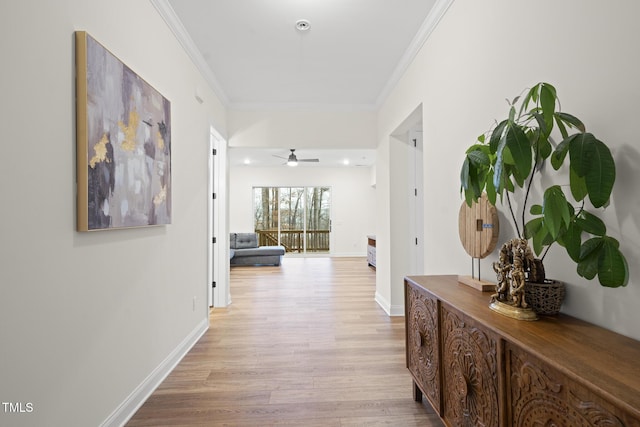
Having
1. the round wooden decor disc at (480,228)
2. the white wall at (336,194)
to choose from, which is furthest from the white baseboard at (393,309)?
the white wall at (336,194)

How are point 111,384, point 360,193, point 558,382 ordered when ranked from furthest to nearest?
point 360,193
point 111,384
point 558,382

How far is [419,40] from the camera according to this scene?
2.80 metres

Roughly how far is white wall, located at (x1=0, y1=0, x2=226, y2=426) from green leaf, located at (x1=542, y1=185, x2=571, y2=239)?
1.90m

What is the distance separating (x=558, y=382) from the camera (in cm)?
93

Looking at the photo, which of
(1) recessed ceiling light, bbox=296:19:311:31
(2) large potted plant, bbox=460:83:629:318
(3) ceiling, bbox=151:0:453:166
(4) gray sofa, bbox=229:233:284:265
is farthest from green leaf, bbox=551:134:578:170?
(4) gray sofa, bbox=229:233:284:265

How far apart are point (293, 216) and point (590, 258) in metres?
8.89

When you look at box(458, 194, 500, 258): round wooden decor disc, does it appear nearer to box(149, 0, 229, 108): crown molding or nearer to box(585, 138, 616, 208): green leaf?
box(585, 138, 616, 208): green leaf

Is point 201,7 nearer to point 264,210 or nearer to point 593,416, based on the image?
point 593,416

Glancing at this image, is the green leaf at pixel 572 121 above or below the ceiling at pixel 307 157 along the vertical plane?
below

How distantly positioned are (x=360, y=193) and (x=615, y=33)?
28.1 feet

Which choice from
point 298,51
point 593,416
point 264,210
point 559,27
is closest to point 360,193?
point 264,210

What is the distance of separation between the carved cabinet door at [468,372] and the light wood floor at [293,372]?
1.76 feet

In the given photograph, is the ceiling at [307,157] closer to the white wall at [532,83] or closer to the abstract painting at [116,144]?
the white wall at [532,83]

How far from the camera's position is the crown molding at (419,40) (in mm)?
2381
